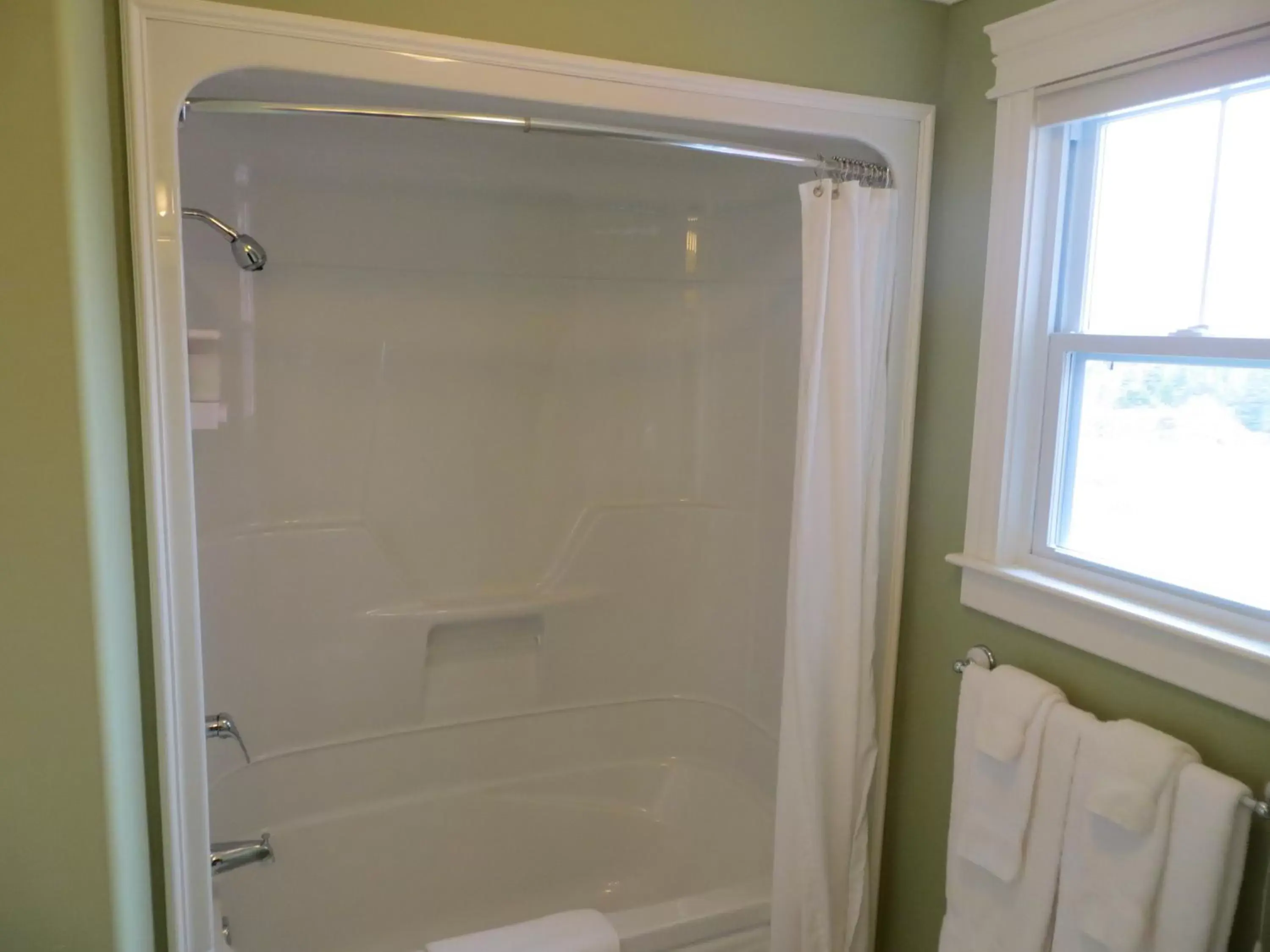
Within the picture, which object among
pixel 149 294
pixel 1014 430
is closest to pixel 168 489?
pixel 149 294

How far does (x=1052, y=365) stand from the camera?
170cm

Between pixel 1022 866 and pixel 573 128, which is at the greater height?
pixel 573 128

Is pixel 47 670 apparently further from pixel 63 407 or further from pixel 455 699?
pixel 455 699

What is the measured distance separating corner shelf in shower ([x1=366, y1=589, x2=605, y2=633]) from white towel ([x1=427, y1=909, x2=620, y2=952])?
91 centimetres

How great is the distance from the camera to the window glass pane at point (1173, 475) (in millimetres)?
1393

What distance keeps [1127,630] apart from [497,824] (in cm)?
172

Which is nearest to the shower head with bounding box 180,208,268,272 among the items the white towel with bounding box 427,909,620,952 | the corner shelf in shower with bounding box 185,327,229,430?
the corner shelf in shower with bounding box 185,327,229,430

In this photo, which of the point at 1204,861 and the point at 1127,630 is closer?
the point at 1204,861

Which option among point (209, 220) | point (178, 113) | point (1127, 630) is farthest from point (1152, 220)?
point (209, 220)

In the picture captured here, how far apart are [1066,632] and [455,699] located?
162cm

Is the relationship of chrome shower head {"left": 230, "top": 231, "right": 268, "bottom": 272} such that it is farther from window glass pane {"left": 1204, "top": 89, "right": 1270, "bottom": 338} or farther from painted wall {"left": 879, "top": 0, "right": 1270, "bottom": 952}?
window glass pane {"left": 1204, "top": 89, "right": 1270, "bottom": 338}

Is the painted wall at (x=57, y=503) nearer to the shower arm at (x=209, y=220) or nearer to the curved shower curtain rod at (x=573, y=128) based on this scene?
the curved shower curtain rod at (x=573, y=128)

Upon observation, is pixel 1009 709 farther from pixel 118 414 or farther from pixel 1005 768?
pixel 118 414

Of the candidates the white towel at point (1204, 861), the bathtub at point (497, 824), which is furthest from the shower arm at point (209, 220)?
the white towel at point (1204, 861)
